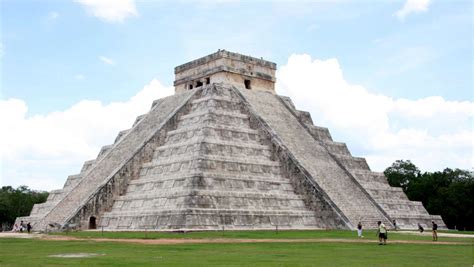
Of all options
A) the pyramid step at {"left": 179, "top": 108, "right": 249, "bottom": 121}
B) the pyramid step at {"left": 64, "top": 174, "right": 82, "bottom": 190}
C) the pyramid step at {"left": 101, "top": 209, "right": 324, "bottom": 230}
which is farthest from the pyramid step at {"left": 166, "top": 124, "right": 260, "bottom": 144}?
the pyramid step at {"left": 64, "top": 174, "right": 82, "bottom": 190}

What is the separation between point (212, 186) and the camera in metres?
28.8

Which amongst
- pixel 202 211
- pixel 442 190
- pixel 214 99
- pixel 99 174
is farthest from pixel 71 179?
pixel 442 190

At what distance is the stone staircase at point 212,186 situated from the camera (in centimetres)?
2766

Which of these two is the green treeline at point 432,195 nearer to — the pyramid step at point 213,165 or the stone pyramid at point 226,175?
the stone pyramid at point 226,175

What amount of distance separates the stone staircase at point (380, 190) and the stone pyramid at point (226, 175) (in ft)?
0.30

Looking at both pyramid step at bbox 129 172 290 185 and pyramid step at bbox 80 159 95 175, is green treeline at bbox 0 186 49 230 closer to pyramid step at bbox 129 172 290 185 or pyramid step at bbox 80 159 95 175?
pyramid step at bbox 80 159 95 175

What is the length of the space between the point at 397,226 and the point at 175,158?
1297 centimetres

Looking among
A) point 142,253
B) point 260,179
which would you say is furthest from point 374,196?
point 142,253

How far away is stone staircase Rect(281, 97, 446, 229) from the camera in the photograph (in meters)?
34.3

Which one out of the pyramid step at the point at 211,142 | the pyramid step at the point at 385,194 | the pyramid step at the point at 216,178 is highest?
the pyramid step at the point at 211,142

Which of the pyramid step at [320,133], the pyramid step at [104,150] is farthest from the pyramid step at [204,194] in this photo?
the pyramid step at [104,150]

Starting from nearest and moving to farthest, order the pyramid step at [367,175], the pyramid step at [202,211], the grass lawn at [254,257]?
the grass lawn at [254,257] → the pyramid step at [202,211] → the pyramid step at [367,175]

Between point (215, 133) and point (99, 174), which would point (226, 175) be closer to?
point (215, 133)

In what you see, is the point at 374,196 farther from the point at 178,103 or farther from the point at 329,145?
the point at 178,103
